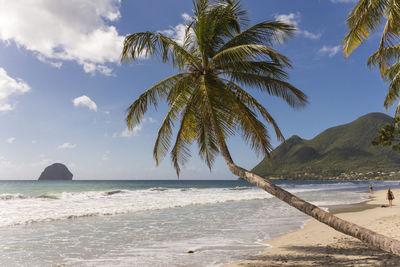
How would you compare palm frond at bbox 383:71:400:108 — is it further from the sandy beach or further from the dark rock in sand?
the dark rock in sand

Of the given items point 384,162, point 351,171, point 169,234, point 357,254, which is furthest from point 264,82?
point 384,162

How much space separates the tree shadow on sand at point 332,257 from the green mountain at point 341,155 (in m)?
99.4

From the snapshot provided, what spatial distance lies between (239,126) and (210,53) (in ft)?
6.74

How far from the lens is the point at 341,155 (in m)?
120

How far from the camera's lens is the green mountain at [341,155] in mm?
109875

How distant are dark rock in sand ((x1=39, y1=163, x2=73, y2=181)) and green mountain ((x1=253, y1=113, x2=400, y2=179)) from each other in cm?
11228

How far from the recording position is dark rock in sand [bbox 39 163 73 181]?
157 meters

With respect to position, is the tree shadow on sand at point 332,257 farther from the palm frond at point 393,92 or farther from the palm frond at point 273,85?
the palm frond at point 393,92

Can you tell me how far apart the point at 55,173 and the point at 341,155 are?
15312cm

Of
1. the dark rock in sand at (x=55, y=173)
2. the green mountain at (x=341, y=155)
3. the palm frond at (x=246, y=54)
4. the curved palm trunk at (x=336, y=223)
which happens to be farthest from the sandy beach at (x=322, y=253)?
the dark rock in sand at (x=55, y=173)

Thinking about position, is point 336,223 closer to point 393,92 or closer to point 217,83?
point 217,83

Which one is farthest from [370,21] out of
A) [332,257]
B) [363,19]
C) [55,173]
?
[55,173]

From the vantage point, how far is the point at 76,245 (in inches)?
307

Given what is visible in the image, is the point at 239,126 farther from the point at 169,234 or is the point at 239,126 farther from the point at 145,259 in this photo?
the point at 169,234
